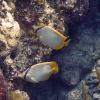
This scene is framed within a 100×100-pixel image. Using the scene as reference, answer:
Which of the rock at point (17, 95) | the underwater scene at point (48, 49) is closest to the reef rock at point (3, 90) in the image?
the underwater scene at point (48, 49)

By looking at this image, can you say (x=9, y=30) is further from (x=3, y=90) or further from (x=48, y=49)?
(x=48, y=49)

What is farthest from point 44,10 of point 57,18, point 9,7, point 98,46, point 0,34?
point 98,46

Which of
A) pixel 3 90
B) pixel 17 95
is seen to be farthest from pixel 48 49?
Answer: pixel 3 90

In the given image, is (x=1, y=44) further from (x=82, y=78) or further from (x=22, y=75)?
(x=82, y=78)

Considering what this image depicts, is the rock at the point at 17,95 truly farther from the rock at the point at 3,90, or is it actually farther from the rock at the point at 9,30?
the rock at the point at 9,30

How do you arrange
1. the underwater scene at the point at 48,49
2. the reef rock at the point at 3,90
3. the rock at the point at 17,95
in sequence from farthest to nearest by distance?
the rock at the point at 17,95
the underwater scene at the point at 48,49
the reef rock at the point at 3,90

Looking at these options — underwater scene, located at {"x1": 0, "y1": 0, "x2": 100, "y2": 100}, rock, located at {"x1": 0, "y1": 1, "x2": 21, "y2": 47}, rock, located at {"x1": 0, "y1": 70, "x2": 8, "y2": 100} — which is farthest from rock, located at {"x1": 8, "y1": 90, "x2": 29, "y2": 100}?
rock, located at {"x1": 0, "y1": 1, "x2": 21, "y2": 47}

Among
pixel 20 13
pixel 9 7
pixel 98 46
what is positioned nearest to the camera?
pixel 9 7

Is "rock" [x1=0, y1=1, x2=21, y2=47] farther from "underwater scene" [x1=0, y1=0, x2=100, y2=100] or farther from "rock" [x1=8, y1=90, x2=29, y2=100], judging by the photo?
"rock" [x1=8, y1=90, x2=29, y2=100]
